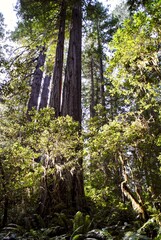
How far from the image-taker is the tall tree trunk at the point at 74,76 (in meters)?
6.62

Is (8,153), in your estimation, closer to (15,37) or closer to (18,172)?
(18,172)

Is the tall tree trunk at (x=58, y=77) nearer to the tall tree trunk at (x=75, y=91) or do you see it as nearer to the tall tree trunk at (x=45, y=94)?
the tall tree trunk at (x=75, y=91)

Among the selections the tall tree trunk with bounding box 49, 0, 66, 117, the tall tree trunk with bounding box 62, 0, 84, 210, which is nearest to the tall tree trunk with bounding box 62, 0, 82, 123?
the tall tree trunk with bounding box 62, 0, 84, 210

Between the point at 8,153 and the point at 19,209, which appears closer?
the point at 8,153

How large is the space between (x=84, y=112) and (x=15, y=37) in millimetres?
9323

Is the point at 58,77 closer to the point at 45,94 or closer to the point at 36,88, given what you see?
the point at 36,88

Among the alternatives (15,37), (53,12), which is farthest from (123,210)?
(15,37)

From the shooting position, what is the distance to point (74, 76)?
24.1 ft

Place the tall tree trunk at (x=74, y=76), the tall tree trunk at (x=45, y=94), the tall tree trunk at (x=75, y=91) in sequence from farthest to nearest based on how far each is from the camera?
the tall tree trunk at (x=45, y=94), the tall tree trunk at (x=74, y=76), the tall tree trunk at (x=75, y=91)

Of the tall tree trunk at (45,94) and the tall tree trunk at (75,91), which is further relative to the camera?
the tall tree trunk at (45,94)

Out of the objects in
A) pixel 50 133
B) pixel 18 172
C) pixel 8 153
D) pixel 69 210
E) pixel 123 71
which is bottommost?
pixel 69 210

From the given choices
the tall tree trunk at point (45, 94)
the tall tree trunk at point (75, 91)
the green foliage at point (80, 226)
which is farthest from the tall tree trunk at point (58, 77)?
the tall tree trunk at point (45, 94)

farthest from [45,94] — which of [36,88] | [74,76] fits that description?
[74,76]

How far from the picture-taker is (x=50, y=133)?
456 cm
